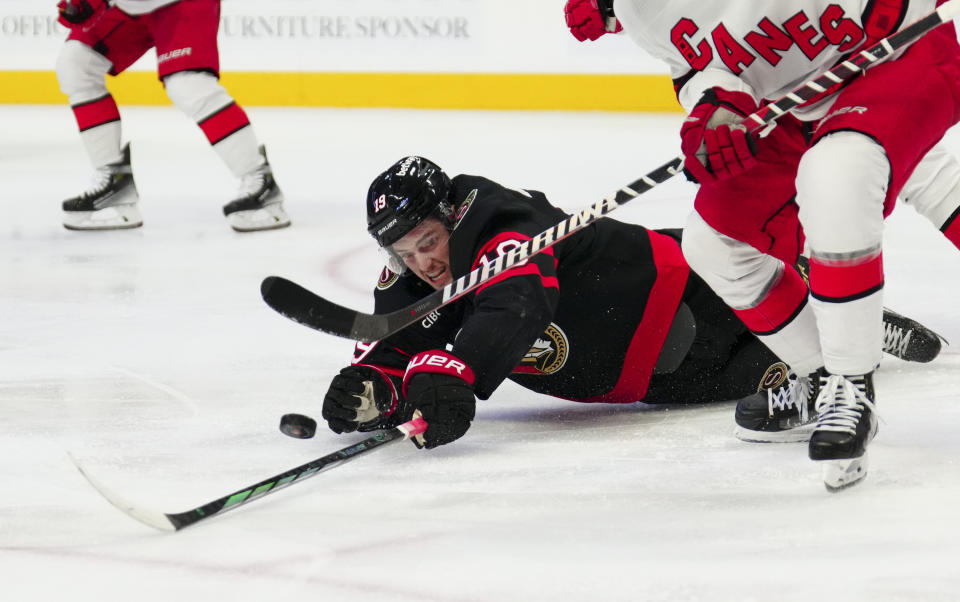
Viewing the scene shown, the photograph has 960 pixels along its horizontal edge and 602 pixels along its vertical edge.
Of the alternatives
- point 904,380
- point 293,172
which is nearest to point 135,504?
point 904,380

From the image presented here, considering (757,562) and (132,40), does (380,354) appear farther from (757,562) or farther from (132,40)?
(132,40)

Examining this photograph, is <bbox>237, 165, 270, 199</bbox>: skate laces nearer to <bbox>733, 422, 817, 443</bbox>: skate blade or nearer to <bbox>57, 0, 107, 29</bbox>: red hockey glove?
<bbox>57, 0, 107, 29</bbox>: red hockey glove

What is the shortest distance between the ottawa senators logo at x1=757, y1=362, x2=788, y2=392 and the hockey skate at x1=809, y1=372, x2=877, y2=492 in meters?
0.41

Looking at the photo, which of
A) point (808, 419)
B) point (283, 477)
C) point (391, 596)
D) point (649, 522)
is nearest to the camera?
point (391, 596)

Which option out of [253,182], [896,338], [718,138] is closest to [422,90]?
[253,182]

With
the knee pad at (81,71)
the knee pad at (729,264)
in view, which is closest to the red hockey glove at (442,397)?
the knee pad at (729,264)

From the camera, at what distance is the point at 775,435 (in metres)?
1.89

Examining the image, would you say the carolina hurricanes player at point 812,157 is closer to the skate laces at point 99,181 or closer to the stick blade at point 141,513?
the stick blade at point 141,513

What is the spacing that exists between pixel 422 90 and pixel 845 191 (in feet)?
18.9

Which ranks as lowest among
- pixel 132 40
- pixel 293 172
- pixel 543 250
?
pixel 293 172

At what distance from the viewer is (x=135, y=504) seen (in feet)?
5.27

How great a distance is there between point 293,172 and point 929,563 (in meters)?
4.18

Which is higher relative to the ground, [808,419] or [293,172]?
[808,419]

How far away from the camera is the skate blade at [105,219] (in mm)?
4137
